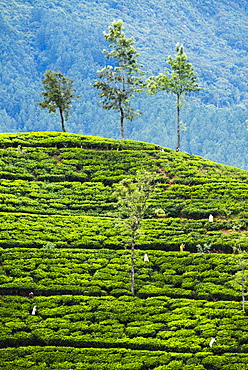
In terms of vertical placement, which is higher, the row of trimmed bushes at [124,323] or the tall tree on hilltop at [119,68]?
the tall tree on hilltop at [119,68]

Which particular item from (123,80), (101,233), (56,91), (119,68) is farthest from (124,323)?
(56,91)

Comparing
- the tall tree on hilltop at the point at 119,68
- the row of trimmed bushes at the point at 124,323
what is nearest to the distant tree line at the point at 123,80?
the tall tree on hilltop at the point at 119,68

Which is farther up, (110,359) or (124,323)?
(124,323)

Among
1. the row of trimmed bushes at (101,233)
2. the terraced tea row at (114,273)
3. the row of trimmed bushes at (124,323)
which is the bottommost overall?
the row of trimmed bushes at (124,323)

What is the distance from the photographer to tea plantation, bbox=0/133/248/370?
79.5 ft

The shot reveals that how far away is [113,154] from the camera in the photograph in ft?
171

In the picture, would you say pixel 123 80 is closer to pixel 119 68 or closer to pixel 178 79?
pixel 119 68

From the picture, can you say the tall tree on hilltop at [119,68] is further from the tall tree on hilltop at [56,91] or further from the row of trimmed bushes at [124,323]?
the row of trimmed bushes at [124,323]

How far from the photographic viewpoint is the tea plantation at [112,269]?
953 inches

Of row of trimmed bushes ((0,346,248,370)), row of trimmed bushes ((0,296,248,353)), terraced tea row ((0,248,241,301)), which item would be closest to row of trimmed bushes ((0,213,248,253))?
terraced tea row ((0,248,241,301))

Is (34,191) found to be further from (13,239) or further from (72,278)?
(72,278)

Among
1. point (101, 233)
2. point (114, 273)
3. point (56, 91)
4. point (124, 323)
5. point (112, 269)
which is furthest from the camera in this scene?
Answer: point (56, 91)

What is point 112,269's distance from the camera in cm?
3167

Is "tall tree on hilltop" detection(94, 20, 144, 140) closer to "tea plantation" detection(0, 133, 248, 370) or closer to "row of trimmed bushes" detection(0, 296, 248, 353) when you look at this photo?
"tea plantation" detection(0, 133, 248, 370)
